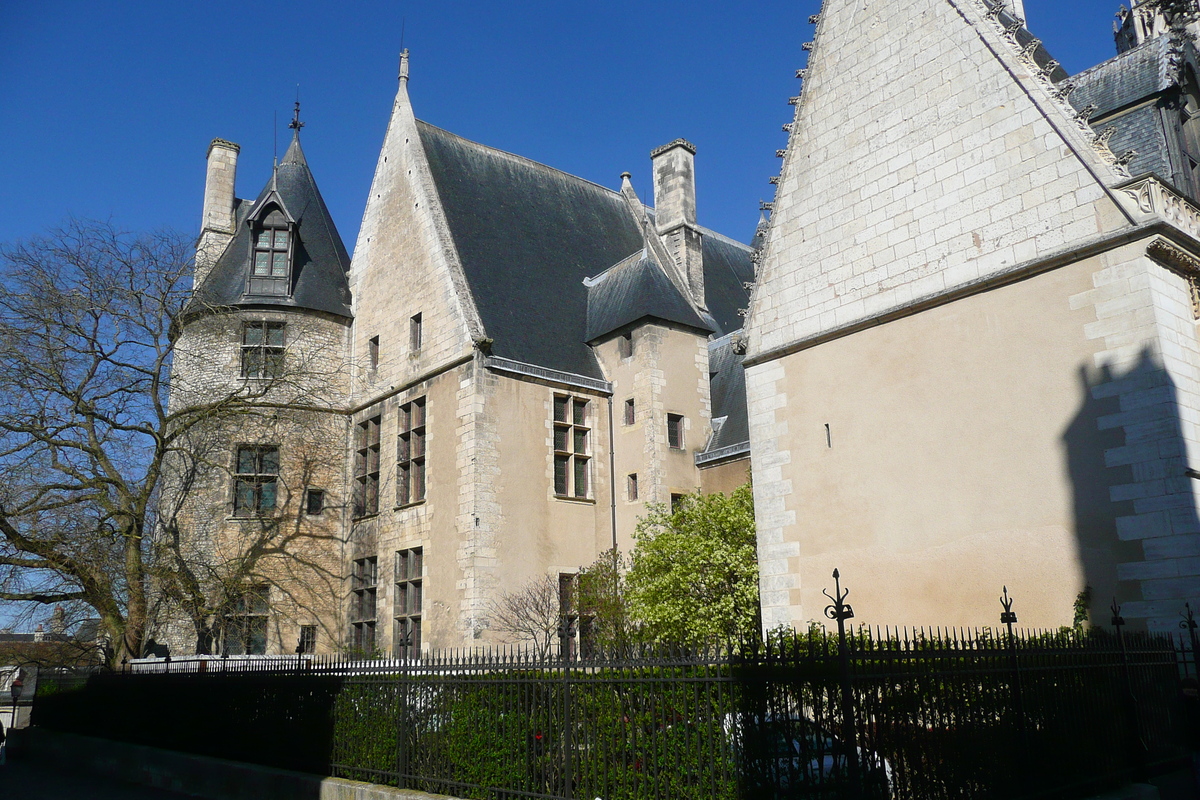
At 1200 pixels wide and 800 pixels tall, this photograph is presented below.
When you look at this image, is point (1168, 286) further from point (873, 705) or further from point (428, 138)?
point (428, 138)

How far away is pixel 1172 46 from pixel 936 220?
380 centimetres

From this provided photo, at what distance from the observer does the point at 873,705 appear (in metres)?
6.40

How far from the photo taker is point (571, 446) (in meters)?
20.9

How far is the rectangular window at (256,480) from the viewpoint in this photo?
71.2 ft

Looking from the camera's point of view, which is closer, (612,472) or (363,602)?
(612,472)

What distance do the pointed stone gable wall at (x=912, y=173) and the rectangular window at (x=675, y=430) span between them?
21.0 feet

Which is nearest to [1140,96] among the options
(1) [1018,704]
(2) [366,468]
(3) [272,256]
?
(1) [1018,704]

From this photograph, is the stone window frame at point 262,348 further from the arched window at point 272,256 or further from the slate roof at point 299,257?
the arched window at point 272,256

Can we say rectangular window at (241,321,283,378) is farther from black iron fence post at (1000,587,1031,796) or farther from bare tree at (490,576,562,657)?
black iron fence post at (1000,587,1031,796)

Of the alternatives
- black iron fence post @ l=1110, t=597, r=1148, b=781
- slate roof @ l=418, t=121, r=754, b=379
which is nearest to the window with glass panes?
slate roof @ l=418, t=121, r=754, b=379

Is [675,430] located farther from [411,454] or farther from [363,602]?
[363,602]

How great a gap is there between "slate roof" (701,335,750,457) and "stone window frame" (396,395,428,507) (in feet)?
20.7

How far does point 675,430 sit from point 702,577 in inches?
226

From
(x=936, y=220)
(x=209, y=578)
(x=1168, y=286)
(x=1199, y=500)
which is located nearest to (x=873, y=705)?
(x=1199, y=500)
